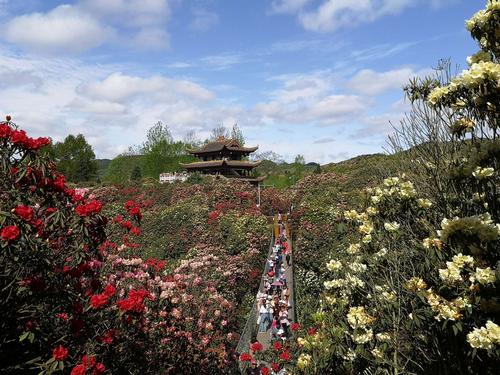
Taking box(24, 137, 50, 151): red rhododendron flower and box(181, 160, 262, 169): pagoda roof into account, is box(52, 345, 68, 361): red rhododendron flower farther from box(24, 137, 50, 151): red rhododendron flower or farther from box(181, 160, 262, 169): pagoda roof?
box(181, 160, 262, 169): pagoda roof

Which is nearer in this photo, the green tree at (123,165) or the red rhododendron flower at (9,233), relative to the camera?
the red rhododendron flower at (9,233)

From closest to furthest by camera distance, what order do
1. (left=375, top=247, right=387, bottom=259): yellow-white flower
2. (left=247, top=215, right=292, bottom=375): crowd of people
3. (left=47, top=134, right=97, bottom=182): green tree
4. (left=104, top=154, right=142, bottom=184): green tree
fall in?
1. (left=375, top=247, right=387, bottom=259): yellow-white flower
2. (left=247, top=215, right=292, bottom=375): crowd of people
3. (left=47, top=134, right=97, bottom=182): green tree
4. (left=104, top=154, right=142, bottom=184): green tree

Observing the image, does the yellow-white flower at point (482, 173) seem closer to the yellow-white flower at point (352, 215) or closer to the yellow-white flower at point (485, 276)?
the yellow-white flower at point (485, 276)

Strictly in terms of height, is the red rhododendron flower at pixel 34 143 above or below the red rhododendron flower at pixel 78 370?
above

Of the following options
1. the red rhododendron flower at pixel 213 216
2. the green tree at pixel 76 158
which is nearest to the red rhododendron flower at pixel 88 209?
the red rhododendron flower at pixel 213 216

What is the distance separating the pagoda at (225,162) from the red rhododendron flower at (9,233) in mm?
47051

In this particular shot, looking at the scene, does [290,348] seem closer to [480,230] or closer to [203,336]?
[203,336]

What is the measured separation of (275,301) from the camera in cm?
1564

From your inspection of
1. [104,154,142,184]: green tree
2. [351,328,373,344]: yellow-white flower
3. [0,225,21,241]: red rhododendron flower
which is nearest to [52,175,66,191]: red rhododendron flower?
[0,225,21,241]: red rhododendron flower

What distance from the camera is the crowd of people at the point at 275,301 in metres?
14.1

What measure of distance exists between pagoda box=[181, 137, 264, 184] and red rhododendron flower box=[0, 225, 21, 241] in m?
47.1

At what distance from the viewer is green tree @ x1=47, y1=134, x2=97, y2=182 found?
Result: 59969 millimetres

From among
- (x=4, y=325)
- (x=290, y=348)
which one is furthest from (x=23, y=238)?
(x=290, y=348)

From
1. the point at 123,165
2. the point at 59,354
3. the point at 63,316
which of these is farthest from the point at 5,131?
the point at 123,165
